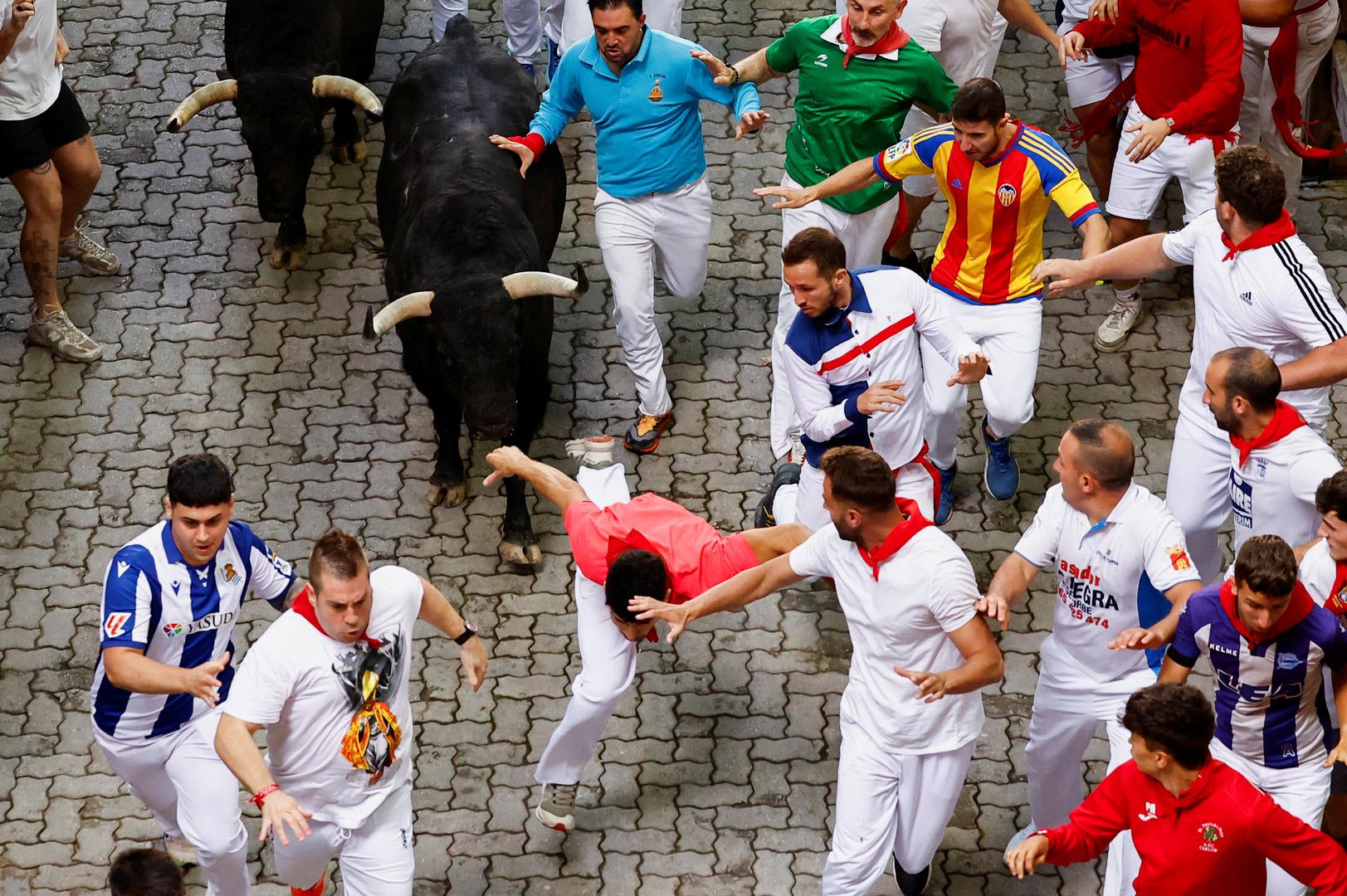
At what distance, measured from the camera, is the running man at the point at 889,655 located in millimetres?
6145

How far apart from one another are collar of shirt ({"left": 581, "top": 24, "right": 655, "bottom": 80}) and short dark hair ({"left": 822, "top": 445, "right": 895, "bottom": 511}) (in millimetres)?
3603

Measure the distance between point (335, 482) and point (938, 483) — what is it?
3.33 meters

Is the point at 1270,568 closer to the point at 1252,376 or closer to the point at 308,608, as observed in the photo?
the point at 1252,376

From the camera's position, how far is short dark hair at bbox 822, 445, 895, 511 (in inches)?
239

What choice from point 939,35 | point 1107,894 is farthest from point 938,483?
point 939,35

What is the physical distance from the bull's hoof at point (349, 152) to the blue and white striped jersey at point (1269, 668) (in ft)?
23.8

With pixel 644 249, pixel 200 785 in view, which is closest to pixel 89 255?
pixel 644 249

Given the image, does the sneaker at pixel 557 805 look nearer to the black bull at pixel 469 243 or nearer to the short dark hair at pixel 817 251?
the black bull at pixel 469 243

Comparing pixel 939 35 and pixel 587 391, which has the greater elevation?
pixel 939 35

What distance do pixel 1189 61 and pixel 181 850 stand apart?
21.1 ft

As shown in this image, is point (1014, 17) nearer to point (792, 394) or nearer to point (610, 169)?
point (610, 169)

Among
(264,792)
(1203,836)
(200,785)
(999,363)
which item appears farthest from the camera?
(999,363)

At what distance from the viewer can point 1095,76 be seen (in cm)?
1017

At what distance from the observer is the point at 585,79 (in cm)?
915
